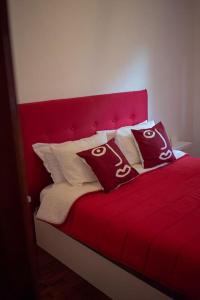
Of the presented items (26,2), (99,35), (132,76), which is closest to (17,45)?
(26,2)

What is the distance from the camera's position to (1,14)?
0.46 metres

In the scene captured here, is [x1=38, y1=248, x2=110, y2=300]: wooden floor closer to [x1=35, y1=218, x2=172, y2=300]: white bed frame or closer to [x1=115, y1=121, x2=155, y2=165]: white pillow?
[x1=35, y1=218, x2=172, y2=300]: white bed frame

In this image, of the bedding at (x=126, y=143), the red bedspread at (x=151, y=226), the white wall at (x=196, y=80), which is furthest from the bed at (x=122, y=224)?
the white wall at (x=196, y=80)

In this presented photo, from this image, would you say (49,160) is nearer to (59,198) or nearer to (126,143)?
(59,198)

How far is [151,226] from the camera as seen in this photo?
5.26 feet

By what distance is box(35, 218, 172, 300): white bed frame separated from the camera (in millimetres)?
1625

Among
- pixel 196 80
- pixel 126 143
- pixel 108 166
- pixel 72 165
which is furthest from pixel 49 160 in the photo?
pixel 196 80

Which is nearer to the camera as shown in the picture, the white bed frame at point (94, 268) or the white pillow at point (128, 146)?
the white bed frame at point (94, 268)

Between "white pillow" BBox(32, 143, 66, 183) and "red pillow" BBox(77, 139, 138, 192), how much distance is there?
26 cm

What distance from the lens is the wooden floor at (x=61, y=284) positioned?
6.24 ft

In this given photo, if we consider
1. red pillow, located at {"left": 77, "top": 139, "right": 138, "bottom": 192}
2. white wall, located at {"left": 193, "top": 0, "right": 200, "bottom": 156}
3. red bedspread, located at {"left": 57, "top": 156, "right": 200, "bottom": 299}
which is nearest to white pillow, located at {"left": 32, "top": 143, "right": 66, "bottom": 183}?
red pillow, located at {"left": 77, "top": 139, "right": 138, "bottom": 192}

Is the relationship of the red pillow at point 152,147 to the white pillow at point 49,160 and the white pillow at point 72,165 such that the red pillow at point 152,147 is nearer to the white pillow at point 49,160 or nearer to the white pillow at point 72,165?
the white pillow at point 72,165

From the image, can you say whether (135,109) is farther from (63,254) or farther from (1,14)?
(1,14)

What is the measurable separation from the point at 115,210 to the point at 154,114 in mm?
1979
